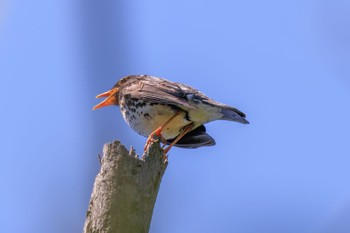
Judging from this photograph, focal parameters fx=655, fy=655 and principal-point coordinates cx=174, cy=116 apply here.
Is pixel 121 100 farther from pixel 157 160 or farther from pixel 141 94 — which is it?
pixel 157 160

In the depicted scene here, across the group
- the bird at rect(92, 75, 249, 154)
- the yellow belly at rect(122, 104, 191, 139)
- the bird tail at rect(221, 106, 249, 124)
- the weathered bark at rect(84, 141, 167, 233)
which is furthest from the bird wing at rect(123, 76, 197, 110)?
the weathered bark at rect(84, 141, 167, 233)

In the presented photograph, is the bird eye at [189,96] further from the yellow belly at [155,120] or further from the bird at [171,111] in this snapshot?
the yellow belly at [155,120]

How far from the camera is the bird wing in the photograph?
629 centimetres

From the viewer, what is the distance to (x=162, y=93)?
6457mm

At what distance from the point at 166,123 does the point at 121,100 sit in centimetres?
75

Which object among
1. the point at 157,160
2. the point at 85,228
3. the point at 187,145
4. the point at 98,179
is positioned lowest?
the point at 85,228

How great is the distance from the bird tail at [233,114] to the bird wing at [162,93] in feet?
0.98

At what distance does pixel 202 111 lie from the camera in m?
6.56

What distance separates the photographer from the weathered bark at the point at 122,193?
11.4 feet

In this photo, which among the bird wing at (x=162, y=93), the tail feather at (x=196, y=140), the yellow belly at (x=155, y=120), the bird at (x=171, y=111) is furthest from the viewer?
the tail feather at (x=196, y=140)

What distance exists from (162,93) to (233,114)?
0.73m

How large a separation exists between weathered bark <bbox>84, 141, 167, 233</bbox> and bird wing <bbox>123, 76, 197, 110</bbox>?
7.97 feet

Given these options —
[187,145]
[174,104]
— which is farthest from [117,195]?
[187,145]

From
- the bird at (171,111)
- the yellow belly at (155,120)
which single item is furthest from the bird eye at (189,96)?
the yellow belly at (155,120)
